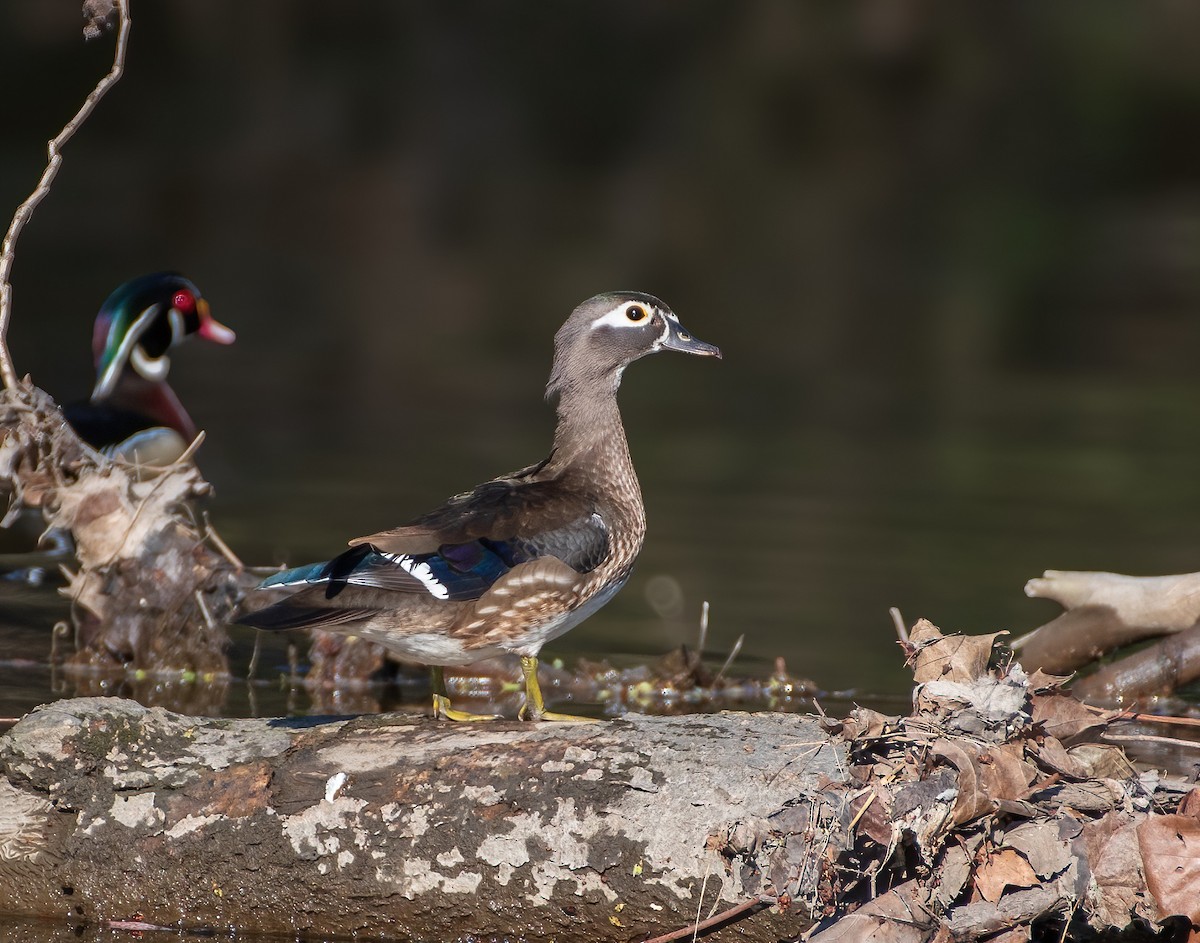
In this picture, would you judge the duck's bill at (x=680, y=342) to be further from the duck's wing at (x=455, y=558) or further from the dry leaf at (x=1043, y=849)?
the dry leaf at (x=1043, y=849)

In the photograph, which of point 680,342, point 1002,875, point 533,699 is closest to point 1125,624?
point 680,342

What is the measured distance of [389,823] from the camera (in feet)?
12.6

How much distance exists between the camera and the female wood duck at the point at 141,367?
9.06 metres

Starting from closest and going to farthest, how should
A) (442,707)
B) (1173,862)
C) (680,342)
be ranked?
(1173,862) → (442,707) → (680,342)

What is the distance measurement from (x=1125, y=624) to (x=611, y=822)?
2.41m

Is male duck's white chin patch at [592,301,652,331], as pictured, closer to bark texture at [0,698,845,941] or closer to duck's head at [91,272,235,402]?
bark texture at [0,698,845,941]

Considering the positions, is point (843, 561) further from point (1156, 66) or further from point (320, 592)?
point (1156, 66)

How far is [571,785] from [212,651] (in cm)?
270

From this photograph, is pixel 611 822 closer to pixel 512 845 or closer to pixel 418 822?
pixel 512 845

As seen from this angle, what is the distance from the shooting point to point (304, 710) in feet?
18.9

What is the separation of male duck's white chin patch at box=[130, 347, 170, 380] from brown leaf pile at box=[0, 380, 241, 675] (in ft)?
11.9

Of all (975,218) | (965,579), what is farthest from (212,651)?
(975,218)

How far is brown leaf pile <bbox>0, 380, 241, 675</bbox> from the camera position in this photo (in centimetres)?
599

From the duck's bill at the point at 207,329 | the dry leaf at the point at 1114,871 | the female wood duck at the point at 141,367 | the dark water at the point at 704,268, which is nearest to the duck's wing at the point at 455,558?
the dry leaf at the point at 1114,871
